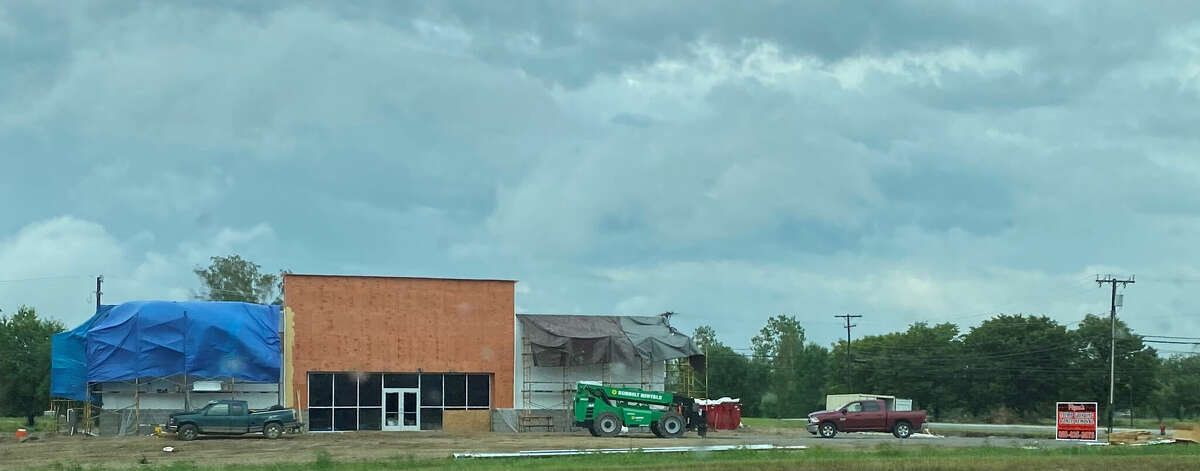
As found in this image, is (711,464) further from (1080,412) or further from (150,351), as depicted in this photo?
(150,351)

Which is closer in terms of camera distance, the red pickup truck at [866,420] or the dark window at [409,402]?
the red pickup truck at [866,420]

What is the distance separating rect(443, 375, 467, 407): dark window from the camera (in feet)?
186

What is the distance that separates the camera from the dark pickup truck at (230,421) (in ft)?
152

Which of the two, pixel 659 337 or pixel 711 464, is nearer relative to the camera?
pixel 711 464

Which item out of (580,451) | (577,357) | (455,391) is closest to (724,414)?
(577,357)

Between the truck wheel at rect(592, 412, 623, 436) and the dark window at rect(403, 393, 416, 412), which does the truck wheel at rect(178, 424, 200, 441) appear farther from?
the truck wheel at rect(592, 412, 623, 436)

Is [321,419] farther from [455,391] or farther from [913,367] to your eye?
[913,367]

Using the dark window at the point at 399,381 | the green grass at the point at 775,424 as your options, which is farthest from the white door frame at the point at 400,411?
the green grass at the point at 775,424

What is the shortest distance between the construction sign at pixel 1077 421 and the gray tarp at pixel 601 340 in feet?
58.2

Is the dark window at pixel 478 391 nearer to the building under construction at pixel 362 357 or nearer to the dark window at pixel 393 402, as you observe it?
the building under construction at pixel 362 357

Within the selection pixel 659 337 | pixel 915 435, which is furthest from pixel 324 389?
pixel 915 435

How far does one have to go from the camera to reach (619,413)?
48.1 meters

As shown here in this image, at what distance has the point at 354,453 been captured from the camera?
36656 mm

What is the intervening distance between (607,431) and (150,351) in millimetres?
19458
